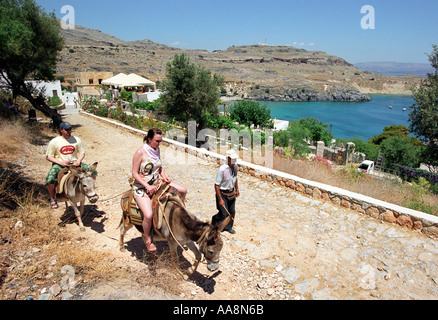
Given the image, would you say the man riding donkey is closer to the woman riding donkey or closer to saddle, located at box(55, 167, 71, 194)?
saddle, located at box(55, 167, 71, 194)

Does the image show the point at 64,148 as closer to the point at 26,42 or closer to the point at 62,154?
the point at 62,154

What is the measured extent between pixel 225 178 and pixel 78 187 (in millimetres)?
2820

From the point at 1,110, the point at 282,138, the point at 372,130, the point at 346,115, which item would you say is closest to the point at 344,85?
the point at 346,115

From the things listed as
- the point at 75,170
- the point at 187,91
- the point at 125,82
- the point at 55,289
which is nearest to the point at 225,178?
the point at 75,170

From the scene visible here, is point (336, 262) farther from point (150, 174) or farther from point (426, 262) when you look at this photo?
point (150, 174)

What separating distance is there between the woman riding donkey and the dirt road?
2.90 ft

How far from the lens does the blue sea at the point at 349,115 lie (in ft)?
239

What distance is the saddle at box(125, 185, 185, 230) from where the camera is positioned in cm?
387

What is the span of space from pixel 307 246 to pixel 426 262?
1905 millimetres

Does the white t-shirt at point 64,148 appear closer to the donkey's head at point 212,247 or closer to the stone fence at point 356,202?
the donkey's head at point 212,247

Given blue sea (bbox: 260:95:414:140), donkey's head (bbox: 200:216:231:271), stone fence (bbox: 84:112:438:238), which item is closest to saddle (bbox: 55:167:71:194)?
donkey's head (bbox: 200:216:231:271)

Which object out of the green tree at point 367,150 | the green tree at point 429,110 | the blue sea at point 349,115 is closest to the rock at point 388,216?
the green tree at point 429,110
